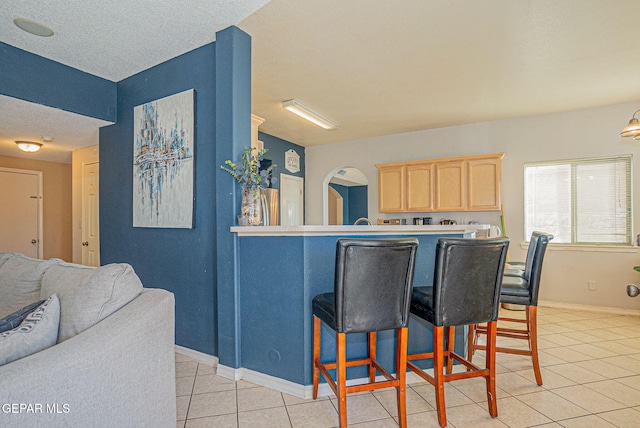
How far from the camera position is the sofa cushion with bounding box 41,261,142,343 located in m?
1.35

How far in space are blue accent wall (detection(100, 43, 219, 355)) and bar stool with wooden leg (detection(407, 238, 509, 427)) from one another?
175 cm

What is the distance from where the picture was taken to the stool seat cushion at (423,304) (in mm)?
1966

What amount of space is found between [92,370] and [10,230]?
5.63 meters

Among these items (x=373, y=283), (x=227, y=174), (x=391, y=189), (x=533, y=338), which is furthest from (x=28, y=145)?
(x=533, y=338)

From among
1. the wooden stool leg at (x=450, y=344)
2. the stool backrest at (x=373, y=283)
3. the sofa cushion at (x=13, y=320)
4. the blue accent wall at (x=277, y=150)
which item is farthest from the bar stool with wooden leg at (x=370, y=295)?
the blue accent wall at (x=277, y=150)

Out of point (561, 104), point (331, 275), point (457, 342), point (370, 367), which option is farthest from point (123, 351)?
point (561, 104)

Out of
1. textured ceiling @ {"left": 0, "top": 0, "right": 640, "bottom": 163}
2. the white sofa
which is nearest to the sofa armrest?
the white sofa

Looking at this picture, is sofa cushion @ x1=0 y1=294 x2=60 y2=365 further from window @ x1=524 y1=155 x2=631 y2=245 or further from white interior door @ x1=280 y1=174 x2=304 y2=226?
window @ x1=524 y1=155 x2=631 y2=245

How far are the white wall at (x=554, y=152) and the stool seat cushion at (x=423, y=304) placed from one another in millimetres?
3564

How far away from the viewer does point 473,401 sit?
2164 mm

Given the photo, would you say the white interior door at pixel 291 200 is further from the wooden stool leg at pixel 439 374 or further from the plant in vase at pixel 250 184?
the wooden stool leg at pixel 439 374

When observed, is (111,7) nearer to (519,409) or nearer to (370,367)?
(370,367)

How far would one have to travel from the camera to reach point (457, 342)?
8.32ft

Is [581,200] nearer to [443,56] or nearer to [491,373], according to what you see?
[443,56]
